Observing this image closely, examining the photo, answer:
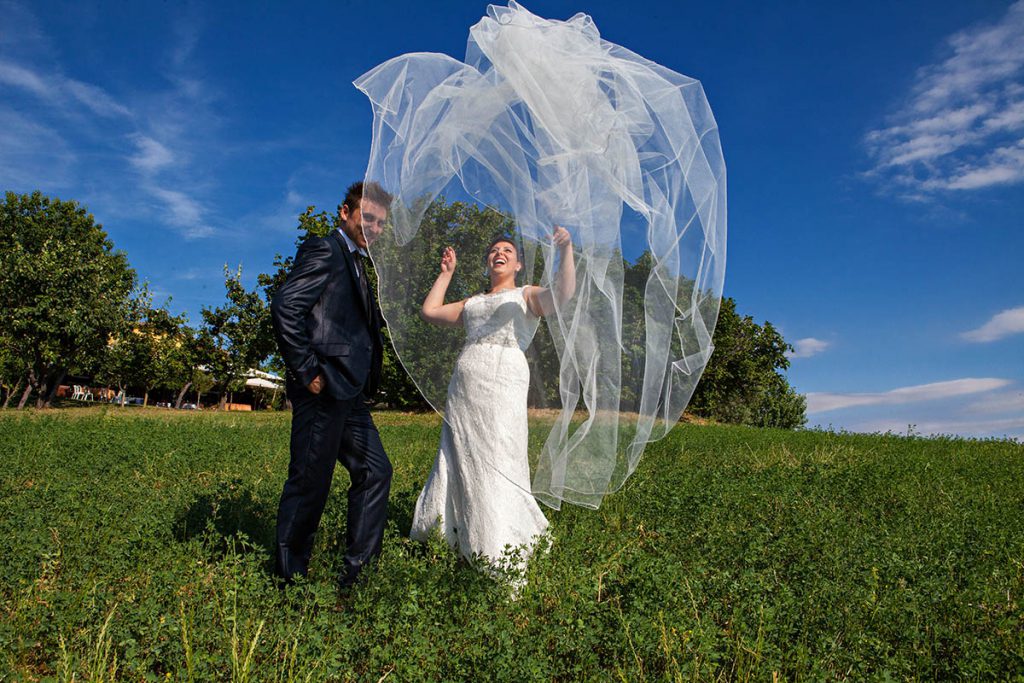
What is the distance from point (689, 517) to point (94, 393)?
79.7 metres

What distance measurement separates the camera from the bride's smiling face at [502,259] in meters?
4.24

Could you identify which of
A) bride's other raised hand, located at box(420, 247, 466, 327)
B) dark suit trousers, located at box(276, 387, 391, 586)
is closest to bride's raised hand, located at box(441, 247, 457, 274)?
bride's other raised hand, located at box(420, 247, 466, 327)

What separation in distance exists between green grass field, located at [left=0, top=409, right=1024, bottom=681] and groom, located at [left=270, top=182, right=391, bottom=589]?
0.28m

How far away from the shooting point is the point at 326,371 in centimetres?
399

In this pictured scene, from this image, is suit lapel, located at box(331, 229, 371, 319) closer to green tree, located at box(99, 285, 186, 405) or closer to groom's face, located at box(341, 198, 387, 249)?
groom's face, located at box(341, 198, 387, 249)

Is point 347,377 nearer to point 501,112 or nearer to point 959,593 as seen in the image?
point 501,112

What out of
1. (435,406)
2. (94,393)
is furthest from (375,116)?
(94,393)

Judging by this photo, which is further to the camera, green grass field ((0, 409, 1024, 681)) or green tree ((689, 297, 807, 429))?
green tree ((689, 297, 807, 429))

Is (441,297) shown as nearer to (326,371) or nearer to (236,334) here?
(326,371)

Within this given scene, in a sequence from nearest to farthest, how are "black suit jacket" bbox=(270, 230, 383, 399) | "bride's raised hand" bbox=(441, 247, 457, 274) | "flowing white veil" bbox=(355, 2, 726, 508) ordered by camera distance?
1. "flowing white veil" bbox=(355, 2, 726, 508)
2. "black suit jacket" bbox=(270, 230, 383, 399)
3. "bride's raised hand" bbox=(441, 247, 457, 274)

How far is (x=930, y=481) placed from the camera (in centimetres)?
880

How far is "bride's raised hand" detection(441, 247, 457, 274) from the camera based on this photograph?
171 inches

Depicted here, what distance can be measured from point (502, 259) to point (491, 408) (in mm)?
1016

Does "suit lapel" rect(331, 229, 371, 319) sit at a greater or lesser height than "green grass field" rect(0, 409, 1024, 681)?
greater
